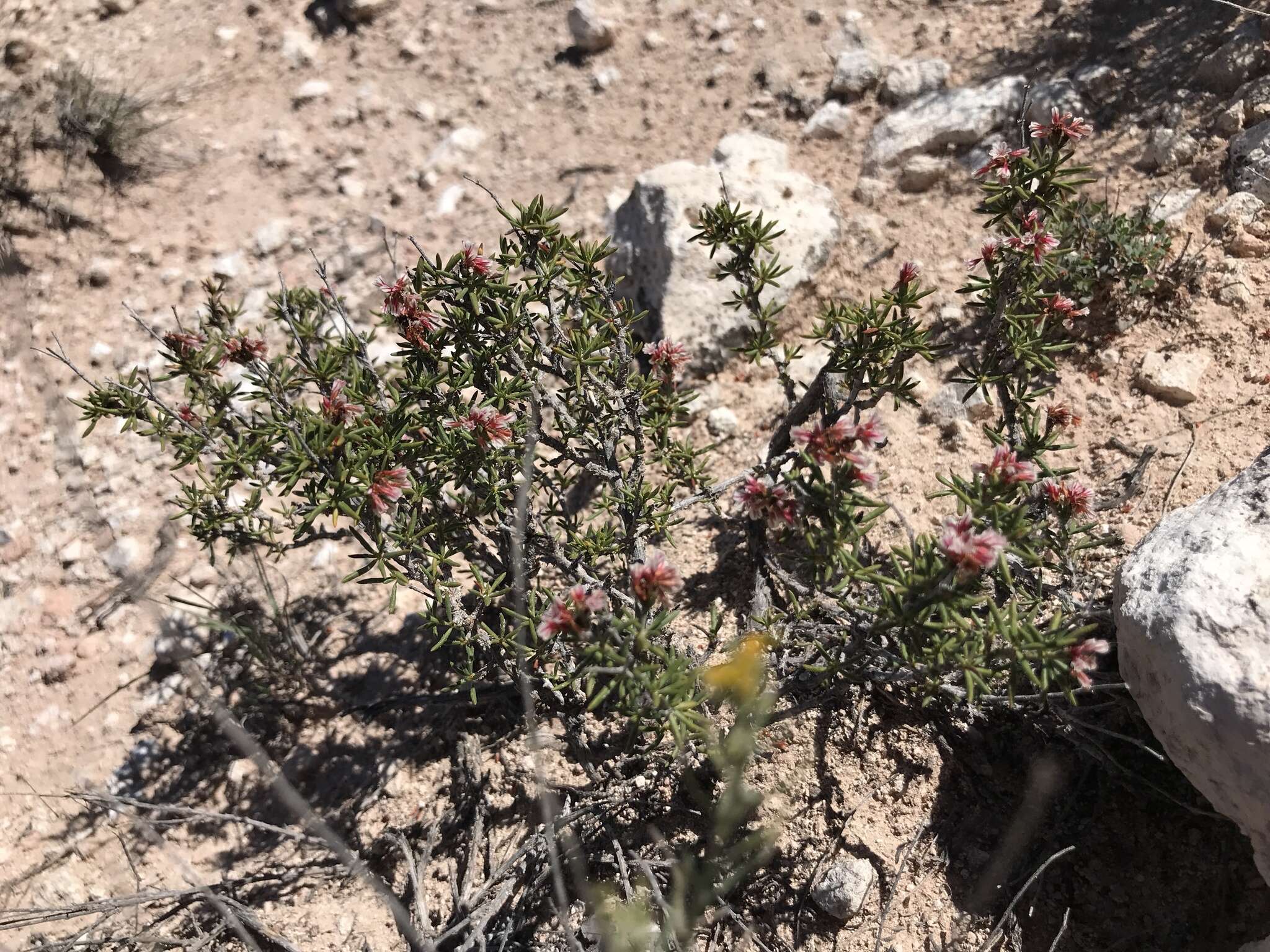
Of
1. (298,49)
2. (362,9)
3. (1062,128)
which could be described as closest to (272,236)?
(298,49)

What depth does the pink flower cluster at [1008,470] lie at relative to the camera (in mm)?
2293

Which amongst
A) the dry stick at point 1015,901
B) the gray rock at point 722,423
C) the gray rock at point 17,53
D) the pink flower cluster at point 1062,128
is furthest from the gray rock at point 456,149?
the dry stick at point 1015,901

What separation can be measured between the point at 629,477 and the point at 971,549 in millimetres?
1476

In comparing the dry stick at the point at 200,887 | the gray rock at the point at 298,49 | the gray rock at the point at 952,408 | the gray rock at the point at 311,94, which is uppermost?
the gray rock at the point at 298,49

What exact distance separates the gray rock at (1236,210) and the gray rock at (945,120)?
124cm

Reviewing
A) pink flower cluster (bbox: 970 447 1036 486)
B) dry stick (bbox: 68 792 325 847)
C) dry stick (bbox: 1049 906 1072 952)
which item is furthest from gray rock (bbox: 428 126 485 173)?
dry stick (bbox: 1049 906 1072 952)

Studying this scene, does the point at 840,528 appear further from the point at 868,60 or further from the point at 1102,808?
the point at 868,60

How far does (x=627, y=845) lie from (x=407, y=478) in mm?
1520

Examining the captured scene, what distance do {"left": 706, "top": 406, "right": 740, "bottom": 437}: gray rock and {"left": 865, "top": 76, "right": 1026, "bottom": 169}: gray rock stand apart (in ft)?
6.03

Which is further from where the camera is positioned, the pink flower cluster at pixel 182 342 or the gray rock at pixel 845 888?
the pink flower cluster at pixel 182 342

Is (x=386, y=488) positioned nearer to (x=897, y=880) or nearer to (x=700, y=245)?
(x=897, y=880)

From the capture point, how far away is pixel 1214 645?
89.4 inches

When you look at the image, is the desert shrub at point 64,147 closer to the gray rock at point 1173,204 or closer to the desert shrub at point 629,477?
the desert shrub at point 629,477

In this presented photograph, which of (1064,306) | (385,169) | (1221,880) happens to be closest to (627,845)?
(1221,880)
